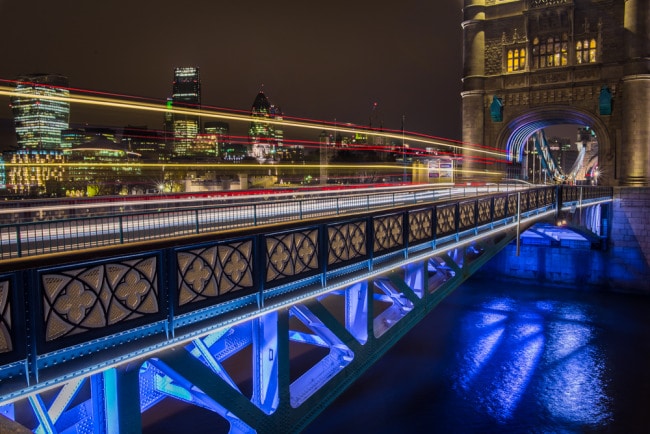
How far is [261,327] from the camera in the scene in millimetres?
7227

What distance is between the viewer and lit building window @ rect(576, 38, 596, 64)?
32031mm

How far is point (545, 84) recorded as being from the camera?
3350 centimetres

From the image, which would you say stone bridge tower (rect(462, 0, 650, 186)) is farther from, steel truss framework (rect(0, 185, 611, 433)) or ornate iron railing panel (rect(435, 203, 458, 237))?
steel truss framework (rect(0, 185, 611, 433))

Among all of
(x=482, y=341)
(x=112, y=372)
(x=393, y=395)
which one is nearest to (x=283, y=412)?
(x=112, y=372)

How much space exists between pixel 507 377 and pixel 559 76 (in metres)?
21.7

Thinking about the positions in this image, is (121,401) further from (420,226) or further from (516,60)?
(516,60)

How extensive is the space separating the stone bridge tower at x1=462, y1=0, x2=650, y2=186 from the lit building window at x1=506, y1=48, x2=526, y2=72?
6cm

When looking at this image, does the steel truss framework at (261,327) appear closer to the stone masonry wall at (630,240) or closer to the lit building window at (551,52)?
the stone masonry wall at (630,240)

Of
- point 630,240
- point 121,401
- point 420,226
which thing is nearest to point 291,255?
point 121,401

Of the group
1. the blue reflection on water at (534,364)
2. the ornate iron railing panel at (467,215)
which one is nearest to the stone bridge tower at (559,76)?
the blue reflection on water at (534,364)

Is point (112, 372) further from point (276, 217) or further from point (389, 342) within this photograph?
point (276, 217)

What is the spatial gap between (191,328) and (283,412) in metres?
2.19

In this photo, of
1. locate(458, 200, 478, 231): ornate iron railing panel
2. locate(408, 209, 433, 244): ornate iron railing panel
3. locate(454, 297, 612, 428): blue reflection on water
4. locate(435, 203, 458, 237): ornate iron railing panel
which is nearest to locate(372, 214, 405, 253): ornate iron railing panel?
locate(408, 209, 433, 244): ornate iron railing panel

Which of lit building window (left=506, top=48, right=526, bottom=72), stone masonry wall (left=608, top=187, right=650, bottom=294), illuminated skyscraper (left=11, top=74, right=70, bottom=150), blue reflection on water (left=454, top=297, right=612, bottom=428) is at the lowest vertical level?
blue reflection on water (left=454, top=297, right=612, bottom=428)
